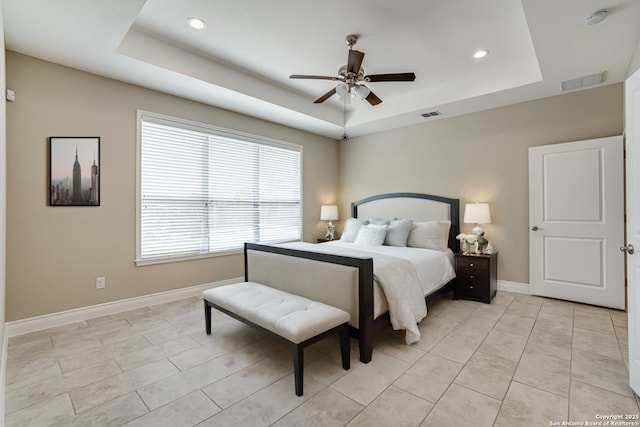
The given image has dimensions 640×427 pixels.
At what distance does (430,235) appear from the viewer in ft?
13.6

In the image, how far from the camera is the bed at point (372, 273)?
91.0 inches

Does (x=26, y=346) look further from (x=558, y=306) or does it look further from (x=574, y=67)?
(x=574, y=67)

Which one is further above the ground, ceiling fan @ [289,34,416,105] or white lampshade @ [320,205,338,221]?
ceiling fan @ [289,34,416,105]

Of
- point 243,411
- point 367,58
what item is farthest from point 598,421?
Result: point 367,58

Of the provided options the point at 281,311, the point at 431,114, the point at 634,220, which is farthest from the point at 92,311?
the point at 431,114

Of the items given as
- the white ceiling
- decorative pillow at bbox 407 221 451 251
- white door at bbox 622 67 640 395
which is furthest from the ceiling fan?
decorative pillow at bbox 407 221 451 251

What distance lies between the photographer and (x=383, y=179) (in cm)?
542

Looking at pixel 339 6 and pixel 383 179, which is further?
pixel 383 179

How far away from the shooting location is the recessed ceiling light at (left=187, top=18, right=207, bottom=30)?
2684mm

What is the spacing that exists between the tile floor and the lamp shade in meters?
1.38

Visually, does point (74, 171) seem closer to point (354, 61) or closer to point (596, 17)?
point (354, 61)

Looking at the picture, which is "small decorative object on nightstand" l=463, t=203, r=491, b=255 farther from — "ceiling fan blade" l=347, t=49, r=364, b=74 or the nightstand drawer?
"ceiling fan blade" l=347, t=49, r=364, b=74

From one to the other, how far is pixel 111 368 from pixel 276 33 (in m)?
3.25

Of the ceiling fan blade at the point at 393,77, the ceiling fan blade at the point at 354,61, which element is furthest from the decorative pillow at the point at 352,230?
the ceiling fan blade at the point at 354,61
